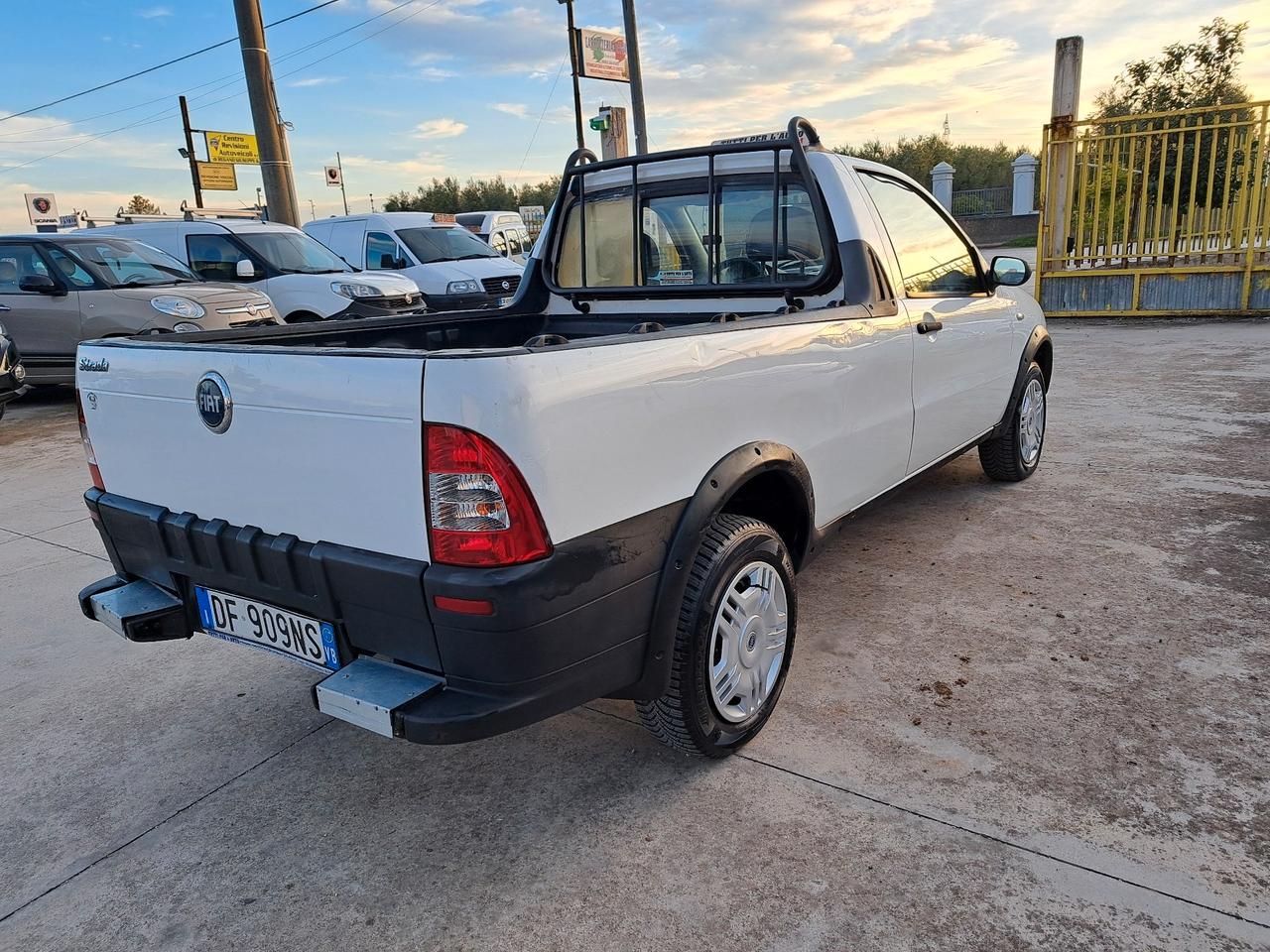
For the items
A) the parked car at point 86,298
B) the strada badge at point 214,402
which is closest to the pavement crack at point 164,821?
the strada badge at point 214,402

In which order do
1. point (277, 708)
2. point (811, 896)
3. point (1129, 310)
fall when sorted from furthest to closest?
point (1129, 310)
point (277, 708)
point (811, 896)

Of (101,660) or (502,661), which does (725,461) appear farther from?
(101,660)

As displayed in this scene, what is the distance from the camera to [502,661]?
78.5 inches

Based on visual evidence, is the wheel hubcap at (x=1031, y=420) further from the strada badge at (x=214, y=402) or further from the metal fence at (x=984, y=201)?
the metal fence at (x=984, y=201)

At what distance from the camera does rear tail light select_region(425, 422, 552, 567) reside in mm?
1919

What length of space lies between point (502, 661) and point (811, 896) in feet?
3.13

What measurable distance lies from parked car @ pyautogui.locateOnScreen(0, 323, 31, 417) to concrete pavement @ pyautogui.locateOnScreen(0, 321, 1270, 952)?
209 inches

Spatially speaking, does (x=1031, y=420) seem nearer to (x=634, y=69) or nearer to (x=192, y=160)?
(x=634, y=69)

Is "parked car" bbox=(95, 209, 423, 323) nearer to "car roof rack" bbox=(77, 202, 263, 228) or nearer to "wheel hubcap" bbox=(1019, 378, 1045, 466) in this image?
"car roof rack" bbox=(77, 202, 263, 228)

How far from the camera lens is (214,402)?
7.72 feet

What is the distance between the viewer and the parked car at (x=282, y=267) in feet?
34.3

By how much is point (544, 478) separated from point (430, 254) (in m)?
12.8

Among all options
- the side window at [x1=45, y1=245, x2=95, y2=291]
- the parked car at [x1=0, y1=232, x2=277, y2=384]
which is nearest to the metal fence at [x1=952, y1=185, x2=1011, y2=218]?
the parked car at [x1=0, y1=232, x2=277, y2=384]

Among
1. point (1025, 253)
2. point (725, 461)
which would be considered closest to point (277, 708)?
point (725, 461)
